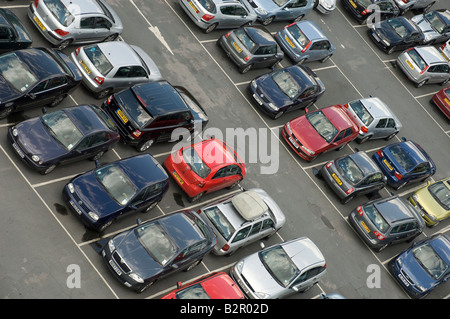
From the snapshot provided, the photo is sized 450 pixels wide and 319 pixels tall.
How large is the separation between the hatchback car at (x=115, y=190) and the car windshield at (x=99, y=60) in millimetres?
3897

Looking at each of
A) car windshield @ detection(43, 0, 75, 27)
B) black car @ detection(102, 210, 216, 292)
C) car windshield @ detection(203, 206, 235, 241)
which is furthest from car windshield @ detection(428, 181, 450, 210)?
car windshield @ detection(43, 0, 75, 27)

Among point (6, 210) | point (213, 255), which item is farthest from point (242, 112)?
point (6, 210)

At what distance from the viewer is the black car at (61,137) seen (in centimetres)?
1870

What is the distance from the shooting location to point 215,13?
2714 cm

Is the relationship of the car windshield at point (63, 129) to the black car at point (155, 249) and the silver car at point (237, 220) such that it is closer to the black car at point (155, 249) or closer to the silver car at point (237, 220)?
the black car at point (155, 249)

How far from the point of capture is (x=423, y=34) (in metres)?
34.4

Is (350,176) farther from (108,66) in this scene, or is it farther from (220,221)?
(108,66)

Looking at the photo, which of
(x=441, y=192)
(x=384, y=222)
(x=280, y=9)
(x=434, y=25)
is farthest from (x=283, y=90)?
(x=434, y=25)

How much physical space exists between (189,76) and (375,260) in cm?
1040

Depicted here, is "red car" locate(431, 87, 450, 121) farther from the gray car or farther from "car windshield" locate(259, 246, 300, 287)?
"car windshield" locate(259, 246, 300, 287)

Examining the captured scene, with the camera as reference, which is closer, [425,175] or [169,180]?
[169,180]

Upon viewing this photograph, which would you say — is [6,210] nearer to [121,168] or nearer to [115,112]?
[121,168]

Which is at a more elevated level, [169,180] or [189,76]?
[189,76]

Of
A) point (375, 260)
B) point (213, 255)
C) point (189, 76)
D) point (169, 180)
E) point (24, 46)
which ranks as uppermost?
point (24, 46)
